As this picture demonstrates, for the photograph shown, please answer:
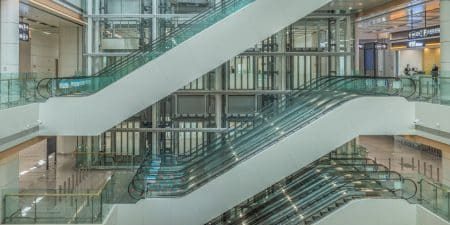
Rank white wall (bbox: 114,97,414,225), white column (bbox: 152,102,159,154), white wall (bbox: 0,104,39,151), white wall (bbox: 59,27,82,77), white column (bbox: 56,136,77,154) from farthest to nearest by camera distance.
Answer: white column (bbox: 56,136,77,154) < white wall (bbox: 59,27,82,77) < white column (bbox: 152,102,159,154) < white wall (bbox: 114,97,414,225) < white wall (bbox: 0,104,39,151)

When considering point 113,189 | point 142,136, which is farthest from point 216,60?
point 142,136

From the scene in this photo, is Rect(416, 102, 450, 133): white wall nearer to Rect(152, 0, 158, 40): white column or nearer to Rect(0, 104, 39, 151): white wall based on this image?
Rect(0, 104, 39, 151): white wall

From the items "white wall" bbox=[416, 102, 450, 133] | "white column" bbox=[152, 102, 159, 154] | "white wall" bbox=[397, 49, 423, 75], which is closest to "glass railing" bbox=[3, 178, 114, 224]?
"white wall" bbox=[416, 102, 450, 133]

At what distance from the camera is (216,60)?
14656 mm

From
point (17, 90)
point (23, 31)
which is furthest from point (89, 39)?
point (17, 90)

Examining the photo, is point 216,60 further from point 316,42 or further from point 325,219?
point 316,42

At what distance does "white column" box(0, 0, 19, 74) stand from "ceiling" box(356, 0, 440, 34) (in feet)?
43.3

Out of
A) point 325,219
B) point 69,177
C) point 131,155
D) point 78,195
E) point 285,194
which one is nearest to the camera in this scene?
point 78,195

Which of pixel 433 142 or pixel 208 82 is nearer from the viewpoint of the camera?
pixel 433 142

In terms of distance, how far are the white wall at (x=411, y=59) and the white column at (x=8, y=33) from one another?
30877 millimetres

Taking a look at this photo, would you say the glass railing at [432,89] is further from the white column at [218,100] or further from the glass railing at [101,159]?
the glass railing at [101,159]

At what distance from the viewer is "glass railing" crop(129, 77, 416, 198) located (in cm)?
1372

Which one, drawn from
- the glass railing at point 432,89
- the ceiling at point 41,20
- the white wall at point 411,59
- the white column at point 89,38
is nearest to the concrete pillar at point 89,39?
the white column at point 89,38

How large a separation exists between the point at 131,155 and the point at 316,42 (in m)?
9.35
